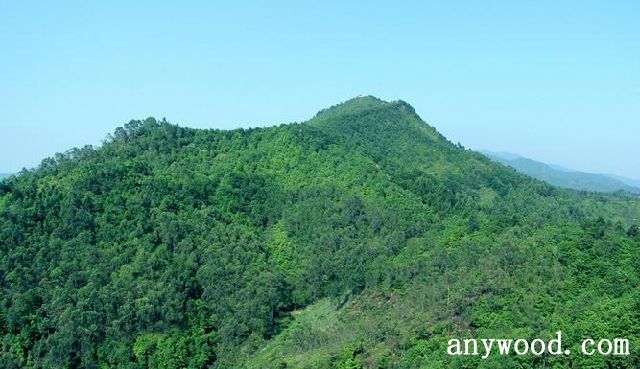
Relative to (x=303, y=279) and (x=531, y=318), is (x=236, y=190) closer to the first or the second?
(x=303, y=279)

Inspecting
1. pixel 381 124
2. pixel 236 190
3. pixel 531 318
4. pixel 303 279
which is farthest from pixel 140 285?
pixel 381 124

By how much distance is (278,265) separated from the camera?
65.2 metres

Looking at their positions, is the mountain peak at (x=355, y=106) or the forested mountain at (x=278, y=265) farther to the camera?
the mountain peak at (x=355, y=106)

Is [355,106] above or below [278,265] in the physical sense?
above

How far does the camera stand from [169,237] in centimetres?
6388

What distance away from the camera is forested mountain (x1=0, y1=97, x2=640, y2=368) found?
139ft

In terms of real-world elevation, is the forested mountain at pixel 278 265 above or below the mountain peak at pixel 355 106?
below

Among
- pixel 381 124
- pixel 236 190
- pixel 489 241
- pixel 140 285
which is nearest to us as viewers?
pixel 489 241

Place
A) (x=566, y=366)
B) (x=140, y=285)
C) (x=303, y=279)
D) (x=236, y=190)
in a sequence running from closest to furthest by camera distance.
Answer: (x=566, y=366) → (x=140, y=285) → (x=303, y=279) → (x=236, y=190)

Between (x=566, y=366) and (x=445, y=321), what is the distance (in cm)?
883

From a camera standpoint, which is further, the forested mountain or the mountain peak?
the mountain peak

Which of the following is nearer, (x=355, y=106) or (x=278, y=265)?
(x=278, y=265)

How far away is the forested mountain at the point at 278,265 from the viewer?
139ft

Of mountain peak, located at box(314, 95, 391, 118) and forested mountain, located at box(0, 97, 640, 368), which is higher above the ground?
mountain peak, located at box(314, 95, 391, 118)
